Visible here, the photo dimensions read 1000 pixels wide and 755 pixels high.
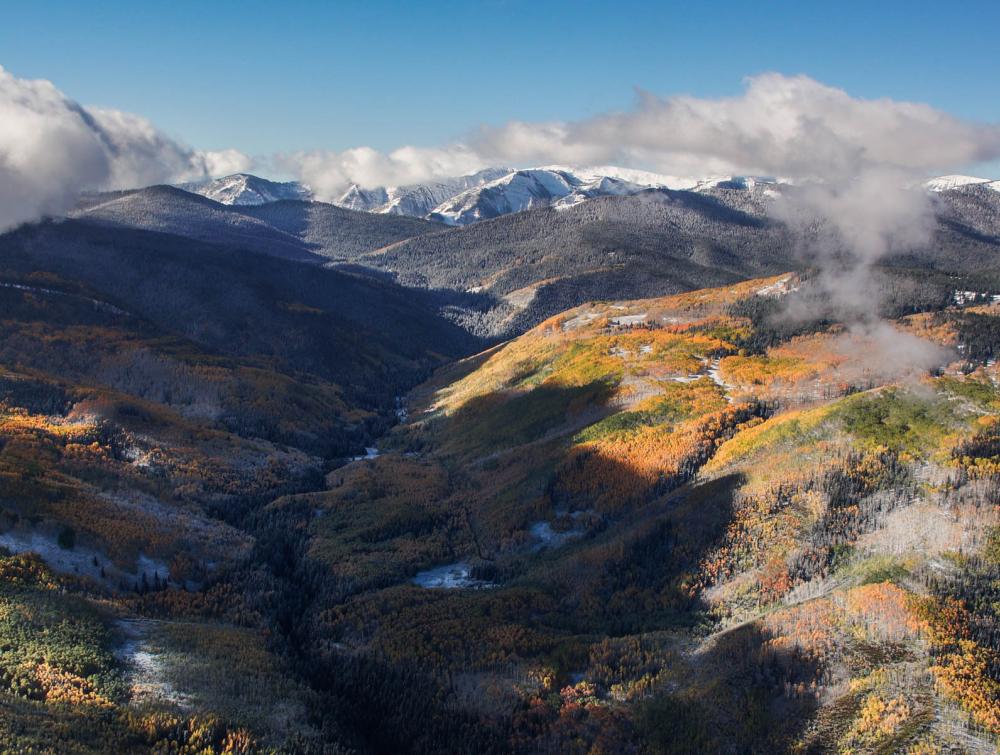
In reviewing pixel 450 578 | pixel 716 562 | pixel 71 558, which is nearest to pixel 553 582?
pixel 450 578

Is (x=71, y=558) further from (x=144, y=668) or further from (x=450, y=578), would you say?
(x=450, y=578)

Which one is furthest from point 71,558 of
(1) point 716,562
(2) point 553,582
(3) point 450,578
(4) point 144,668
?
(1) point 716,562

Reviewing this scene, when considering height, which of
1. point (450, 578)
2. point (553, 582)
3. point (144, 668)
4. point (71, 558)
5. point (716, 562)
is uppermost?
point (716, 562)

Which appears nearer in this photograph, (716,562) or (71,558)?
(716,562)

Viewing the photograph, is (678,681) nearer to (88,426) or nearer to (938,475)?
(938,475)

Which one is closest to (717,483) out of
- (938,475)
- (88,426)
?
(938,475)

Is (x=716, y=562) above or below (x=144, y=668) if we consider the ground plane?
above

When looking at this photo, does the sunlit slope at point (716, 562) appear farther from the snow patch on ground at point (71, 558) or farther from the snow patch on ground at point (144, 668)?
the snow patch on ground at point (71, 558)

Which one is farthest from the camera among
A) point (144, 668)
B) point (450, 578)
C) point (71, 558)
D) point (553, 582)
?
point (450, 578)

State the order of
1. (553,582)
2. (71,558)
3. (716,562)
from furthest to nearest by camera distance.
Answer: (553,582), (71,558), (716,562)
